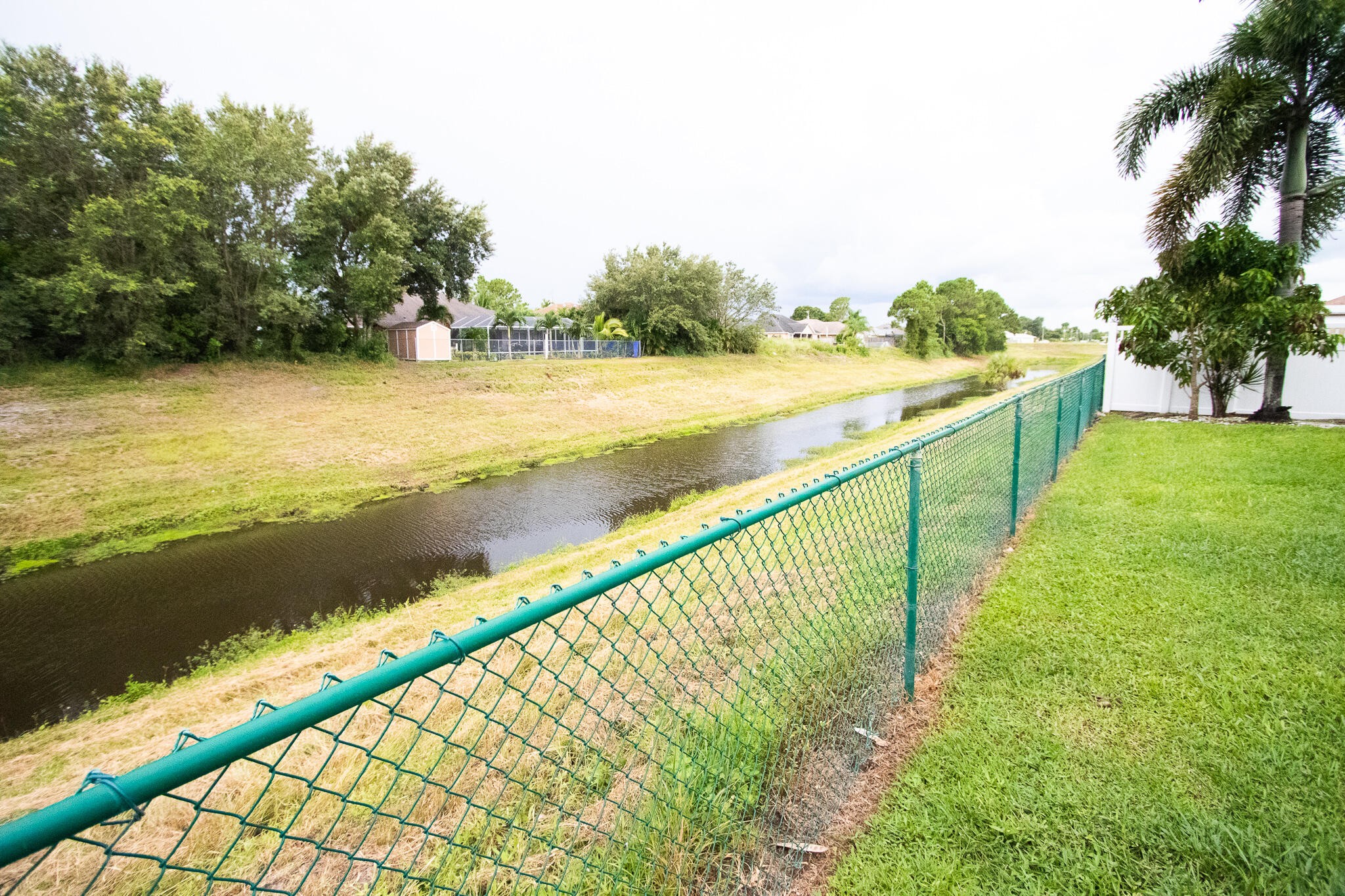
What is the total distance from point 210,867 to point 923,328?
193ft

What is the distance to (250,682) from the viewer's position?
17.9ft

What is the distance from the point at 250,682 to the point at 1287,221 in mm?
18186

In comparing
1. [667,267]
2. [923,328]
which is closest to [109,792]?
[667,267]

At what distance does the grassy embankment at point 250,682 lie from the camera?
14.5 feet

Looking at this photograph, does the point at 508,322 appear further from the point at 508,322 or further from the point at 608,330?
the point at 608,330

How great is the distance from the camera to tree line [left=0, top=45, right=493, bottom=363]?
54.0ft

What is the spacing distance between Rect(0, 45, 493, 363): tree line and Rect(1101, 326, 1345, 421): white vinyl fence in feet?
77.8

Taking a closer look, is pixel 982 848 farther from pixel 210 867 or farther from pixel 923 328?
pixel 923 328

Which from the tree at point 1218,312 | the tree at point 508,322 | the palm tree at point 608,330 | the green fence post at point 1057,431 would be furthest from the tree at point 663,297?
the green fence post at point 1057,431

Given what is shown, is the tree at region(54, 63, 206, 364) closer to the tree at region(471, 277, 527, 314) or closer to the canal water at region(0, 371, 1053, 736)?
the canal water at region(0, 371, 1053, 736)

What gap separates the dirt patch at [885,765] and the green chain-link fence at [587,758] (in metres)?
0.06

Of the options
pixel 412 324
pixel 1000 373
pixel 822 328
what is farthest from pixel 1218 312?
pixel 822 328

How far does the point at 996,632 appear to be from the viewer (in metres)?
4.11

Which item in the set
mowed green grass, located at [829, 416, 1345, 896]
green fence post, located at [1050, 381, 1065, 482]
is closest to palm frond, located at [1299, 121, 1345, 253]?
green fence post, located at [1050, 381, 1065, 482]
